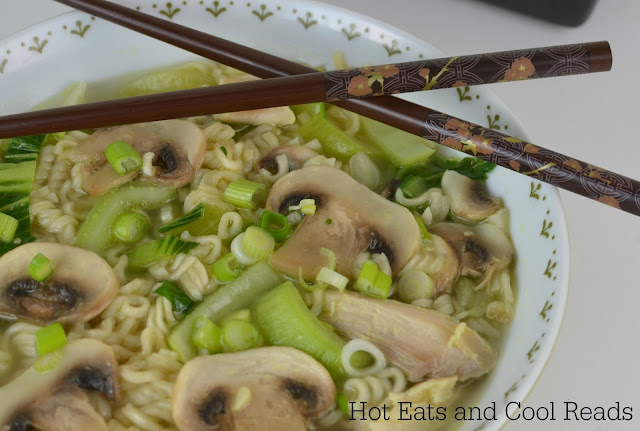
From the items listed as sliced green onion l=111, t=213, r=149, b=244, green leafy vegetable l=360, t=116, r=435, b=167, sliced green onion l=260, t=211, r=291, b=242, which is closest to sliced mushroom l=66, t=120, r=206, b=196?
sliced green onion l=111, t=213, r=149, b=244

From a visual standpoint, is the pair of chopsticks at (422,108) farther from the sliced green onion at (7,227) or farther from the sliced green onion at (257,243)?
the sliced green onion at (257,243)

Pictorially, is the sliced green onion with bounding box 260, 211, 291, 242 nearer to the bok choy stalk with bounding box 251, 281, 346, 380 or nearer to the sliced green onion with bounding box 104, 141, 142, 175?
the bok choy stalk with bounding box 251, 281, 346, 380

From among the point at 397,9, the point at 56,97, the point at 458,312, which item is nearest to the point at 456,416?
the point at 458,312

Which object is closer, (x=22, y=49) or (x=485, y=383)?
(x=485, y=383)

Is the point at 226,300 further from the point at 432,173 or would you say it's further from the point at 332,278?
the point at 432,173

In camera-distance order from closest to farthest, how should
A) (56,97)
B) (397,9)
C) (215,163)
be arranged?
(215,163)
(56,97)
(397,9)

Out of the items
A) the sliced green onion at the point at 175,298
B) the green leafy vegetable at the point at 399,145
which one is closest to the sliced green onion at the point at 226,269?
the sliced green onion at the point at 175,298

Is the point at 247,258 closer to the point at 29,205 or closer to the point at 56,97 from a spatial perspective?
the point at 29,205
